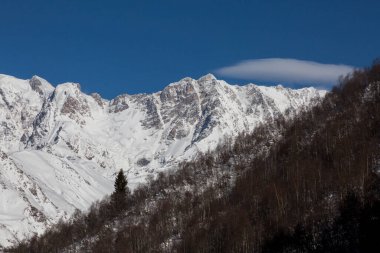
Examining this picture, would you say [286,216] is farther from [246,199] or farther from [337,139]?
[337,139]

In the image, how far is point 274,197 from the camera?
120562 millimetres

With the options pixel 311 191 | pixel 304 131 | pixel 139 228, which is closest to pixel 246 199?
pixel 311 191

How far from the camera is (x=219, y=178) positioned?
493ft

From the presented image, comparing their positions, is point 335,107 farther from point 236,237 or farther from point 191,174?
point 236,237

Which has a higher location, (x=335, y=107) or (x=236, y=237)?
(x=335, y=107)

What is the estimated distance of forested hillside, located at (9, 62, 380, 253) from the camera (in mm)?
100438

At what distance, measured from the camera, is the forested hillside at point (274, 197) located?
100438mm

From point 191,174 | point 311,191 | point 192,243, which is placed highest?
point 191,174

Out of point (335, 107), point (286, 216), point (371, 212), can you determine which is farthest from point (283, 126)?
point (371, 212)

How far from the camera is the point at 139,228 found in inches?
5354

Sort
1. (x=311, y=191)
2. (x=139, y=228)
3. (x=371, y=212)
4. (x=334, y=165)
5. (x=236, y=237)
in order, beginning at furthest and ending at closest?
(x=139, y=228)
(x=334, y=165)
(x=311, y=191)
(x=236, y=237)
(x=371, y=212)

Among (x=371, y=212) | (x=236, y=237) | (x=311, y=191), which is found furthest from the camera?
(x=311, y=191)

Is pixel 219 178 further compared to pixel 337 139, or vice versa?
pixel 219 178

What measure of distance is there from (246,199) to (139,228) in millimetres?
25366
